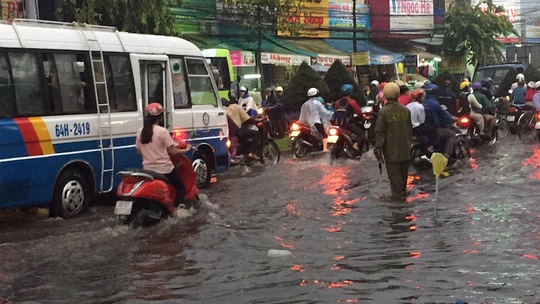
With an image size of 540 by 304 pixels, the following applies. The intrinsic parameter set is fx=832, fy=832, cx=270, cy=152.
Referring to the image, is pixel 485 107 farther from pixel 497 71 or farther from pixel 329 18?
pixel 329 18

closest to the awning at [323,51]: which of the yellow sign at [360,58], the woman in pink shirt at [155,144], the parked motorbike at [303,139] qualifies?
the yellow sign at [360,58]

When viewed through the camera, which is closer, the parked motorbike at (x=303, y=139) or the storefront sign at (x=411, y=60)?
the parked motorbike at (x=303, y=139)

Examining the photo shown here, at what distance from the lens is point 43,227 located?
10.1m

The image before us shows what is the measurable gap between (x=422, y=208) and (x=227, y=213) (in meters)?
2.58

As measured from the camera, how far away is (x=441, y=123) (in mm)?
15062

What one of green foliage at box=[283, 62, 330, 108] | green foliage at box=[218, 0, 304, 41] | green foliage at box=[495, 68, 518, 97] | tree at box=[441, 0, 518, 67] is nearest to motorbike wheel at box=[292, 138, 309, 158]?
green foliage at box=[283, 62, 330, 108]

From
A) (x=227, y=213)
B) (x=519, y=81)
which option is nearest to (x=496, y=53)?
(x=519, y=81)

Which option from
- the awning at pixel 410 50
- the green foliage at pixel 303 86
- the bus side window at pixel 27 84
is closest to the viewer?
the bus side window at pixel 27 84

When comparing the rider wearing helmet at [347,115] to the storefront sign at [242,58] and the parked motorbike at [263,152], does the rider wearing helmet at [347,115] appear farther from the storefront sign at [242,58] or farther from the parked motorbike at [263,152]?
the storefront sign at [242,58]

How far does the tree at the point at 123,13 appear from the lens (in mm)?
17906

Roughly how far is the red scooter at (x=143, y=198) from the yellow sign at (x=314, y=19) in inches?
974

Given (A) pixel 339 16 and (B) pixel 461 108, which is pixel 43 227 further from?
(A) pixel 339 16

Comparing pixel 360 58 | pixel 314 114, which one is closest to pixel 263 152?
pixel 314 114

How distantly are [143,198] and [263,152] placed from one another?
8.38 m
